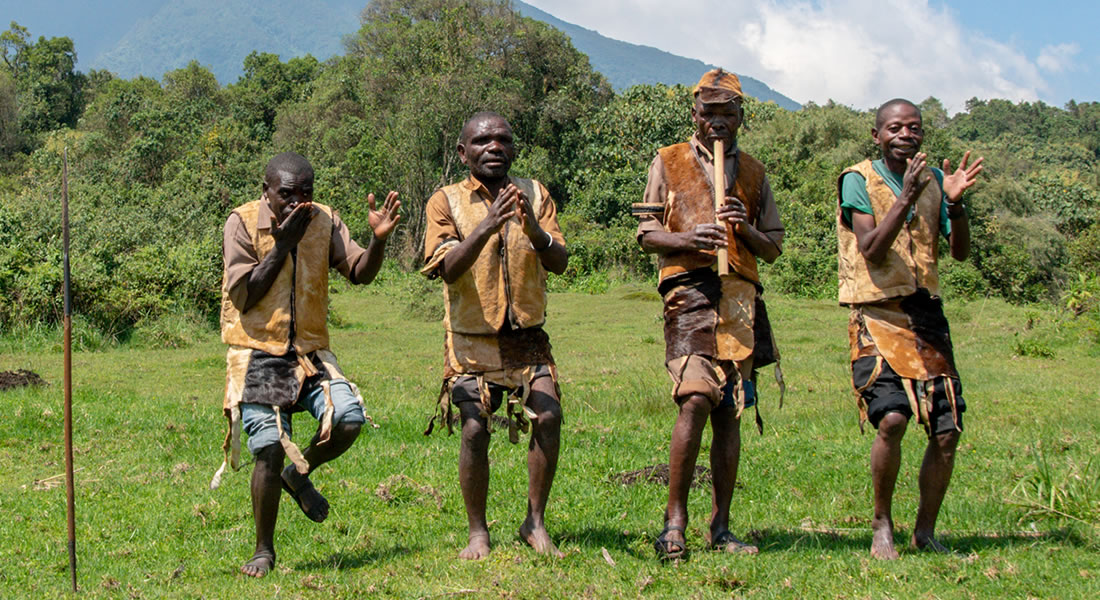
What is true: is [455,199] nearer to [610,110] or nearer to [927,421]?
[927,421]

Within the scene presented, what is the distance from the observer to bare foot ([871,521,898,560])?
5070mm

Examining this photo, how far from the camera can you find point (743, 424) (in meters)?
9.03

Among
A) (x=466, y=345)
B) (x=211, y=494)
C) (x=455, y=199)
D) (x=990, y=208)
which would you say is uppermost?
(x=990, y=208)

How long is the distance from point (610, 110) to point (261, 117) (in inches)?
860

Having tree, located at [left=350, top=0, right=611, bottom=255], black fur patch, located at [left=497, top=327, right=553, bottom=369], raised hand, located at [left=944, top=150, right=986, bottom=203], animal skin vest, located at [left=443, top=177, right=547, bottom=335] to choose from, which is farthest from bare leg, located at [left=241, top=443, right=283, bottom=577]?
tree, located at [left=350, top=0, right=611, bottom=255]

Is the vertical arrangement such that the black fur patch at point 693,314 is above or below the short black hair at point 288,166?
below

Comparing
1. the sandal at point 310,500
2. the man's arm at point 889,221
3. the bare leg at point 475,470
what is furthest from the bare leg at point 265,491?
the man's arm at point 889,221

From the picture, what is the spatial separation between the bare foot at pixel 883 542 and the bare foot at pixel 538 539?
1475 millimetres

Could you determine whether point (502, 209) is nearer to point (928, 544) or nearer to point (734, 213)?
point (734, 213)

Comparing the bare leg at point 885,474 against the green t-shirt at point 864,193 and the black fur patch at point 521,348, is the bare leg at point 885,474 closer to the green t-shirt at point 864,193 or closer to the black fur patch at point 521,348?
the green t-shirt at point 864,193

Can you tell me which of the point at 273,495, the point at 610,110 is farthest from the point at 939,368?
the point at 610,110

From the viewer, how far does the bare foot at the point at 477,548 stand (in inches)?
202

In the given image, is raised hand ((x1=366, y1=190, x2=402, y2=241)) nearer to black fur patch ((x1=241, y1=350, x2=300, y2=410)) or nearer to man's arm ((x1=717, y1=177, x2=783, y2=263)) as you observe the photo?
black fur patch ((x1=241, y1=350, x2=300, y2=410))

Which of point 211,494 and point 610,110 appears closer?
point 211,494
